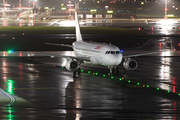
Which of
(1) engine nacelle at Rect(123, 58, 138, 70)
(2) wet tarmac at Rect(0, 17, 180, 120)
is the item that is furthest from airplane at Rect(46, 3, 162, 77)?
(2) wet tarmac at Rect(0, 17, 180, 120)

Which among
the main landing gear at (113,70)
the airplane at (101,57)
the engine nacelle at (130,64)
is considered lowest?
the main landing gear at (113,70)

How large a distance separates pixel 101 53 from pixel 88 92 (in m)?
9.16

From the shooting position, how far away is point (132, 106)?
24312 millimetres

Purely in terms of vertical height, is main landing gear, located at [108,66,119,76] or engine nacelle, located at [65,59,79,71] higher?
engine nacelle, located at [65,59,79,71]

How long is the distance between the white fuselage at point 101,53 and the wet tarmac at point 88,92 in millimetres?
1719

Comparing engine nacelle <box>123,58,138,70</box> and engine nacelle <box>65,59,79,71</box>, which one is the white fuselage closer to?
engine nacelle <box>123,58,138,70</box>

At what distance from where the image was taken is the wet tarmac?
2230 centimetres

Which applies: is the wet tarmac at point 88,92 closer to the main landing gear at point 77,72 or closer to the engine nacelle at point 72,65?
the main landing gear at point 77,72

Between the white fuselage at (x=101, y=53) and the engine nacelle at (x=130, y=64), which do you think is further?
the engine nacelle at (x=130, y=64)

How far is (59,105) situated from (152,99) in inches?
299

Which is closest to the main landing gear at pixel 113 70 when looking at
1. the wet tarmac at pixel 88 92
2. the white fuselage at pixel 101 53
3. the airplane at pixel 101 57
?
the airplane at pixel 101 57

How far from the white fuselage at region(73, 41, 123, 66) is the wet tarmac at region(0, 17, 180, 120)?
1719 millimetres

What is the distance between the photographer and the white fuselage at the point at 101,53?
3666 centimetres

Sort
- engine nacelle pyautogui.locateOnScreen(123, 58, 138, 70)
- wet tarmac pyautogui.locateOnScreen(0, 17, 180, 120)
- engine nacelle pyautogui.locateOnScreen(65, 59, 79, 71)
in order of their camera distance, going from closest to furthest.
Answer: wet tarmac pyautogui.locateOnScreen(0, 17, 180, 120) → engine nacelle pyautogui.locateOnScreen(65, 59, 79, 71) → engine nacelle pyautogui.locateOnScreen(123, 58, 138, 70)
